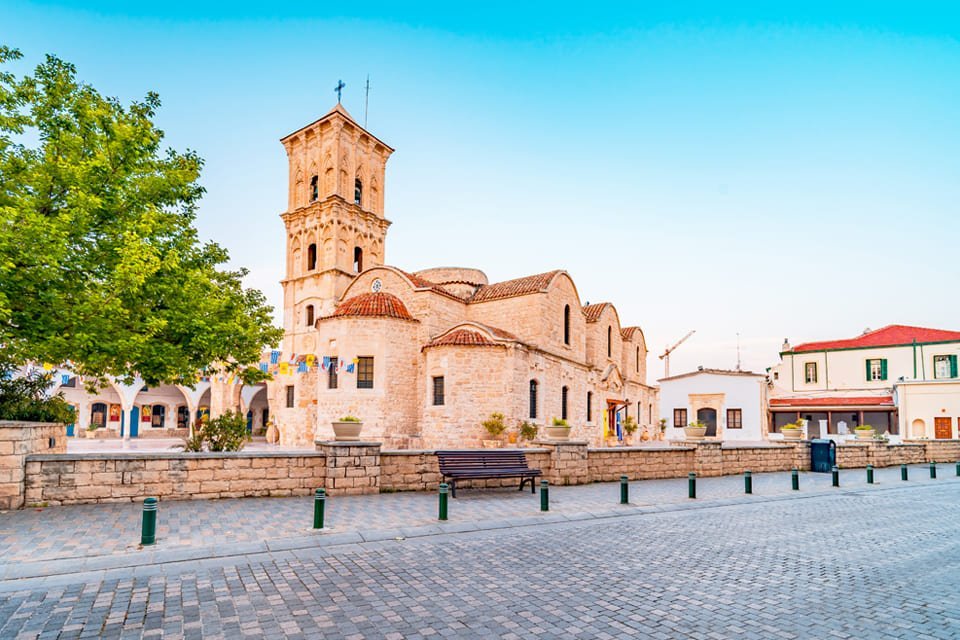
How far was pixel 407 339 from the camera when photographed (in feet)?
80.7

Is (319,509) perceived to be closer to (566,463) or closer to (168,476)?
(168,476)

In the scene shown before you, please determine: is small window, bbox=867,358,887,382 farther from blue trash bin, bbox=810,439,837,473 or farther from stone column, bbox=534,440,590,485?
stone column, bbox=534,440,590,485

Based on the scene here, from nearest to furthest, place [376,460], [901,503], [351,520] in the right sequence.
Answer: [351,520] → [376,460] → [901,503]

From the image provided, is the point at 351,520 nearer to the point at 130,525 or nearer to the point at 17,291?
the point at 130,525

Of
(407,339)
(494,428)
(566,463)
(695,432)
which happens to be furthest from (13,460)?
(695,432)

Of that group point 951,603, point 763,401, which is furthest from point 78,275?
point 763,401

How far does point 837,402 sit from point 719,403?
293 inches

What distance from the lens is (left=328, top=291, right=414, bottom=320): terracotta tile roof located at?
23.7m

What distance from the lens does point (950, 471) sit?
21.0 meters

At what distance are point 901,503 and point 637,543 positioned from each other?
8.79 m

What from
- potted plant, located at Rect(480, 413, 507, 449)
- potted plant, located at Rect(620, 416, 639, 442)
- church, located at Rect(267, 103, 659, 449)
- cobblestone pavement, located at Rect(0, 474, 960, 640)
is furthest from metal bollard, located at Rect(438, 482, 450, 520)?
potted plant, located at Rect(620, 416, 639, 442)

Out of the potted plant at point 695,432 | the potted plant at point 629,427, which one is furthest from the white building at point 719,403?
the potted plant at point 695,432

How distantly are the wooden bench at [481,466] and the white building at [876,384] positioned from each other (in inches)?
1187

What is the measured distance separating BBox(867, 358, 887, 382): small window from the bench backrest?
113 feet
